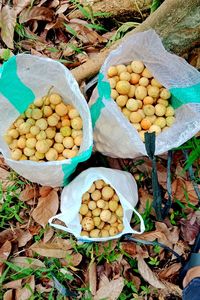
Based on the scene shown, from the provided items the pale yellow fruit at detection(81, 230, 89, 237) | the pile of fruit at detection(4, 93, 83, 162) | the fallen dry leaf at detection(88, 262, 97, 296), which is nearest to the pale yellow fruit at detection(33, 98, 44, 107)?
the pile of fruit at detection(4, 93, 83, 162)

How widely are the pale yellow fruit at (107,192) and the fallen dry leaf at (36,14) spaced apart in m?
0.72

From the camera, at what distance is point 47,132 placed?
1.65 m

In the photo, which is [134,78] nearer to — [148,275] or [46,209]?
[46,209]

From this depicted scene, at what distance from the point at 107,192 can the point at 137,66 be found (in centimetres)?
44

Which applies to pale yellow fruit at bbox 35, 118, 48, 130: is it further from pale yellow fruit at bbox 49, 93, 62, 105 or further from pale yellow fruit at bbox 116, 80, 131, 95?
pale yellow fruit at bbox 116, 80, 131, 95

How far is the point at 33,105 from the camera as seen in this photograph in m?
1.68

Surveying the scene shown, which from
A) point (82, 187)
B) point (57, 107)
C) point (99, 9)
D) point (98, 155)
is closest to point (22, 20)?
point (99, 9)

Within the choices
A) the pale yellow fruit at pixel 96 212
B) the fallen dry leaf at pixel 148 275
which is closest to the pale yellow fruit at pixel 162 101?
the pale yellow fruit at pixel 96 212

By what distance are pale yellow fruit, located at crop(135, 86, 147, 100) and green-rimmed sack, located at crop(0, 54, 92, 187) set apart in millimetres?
191

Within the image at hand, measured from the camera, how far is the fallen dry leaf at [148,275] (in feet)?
5.56

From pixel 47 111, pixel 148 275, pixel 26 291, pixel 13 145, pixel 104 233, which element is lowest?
pixel 26 291

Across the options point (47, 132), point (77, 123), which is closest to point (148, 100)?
point (77, 123)

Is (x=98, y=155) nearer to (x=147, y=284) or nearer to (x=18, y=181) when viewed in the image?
(x=18, y=181)

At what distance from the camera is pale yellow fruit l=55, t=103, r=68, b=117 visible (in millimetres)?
1651
